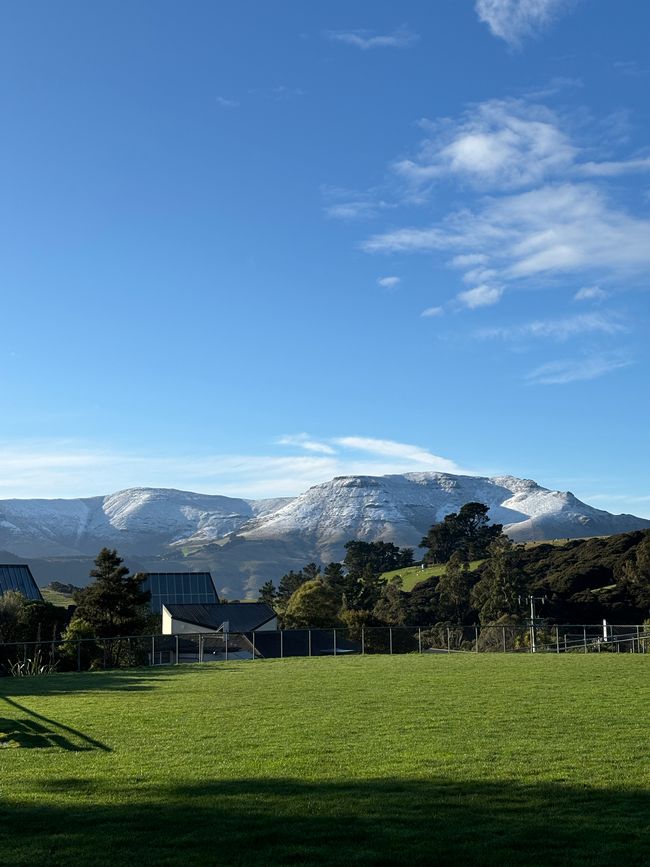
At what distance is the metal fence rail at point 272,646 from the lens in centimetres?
4272

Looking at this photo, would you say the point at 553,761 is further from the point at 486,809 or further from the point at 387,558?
the point at 387,558

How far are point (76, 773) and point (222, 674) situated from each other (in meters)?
23.2

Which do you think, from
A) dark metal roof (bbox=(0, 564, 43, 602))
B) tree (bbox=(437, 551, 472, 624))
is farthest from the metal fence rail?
tree (bbox=(437, 551, 472, 624))

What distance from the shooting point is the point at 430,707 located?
1884cm

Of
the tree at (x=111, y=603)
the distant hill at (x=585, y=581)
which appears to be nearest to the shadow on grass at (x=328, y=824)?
the tree at (x=111, y=603)

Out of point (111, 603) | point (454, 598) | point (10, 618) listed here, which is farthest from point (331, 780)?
point (454, 598)

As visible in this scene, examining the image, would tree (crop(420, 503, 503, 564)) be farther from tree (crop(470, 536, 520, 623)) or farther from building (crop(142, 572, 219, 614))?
building (crop(142, 572, 219, 614))

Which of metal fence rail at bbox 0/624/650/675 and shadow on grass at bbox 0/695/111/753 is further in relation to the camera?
metal fence rail at bbox 0/624/650/675

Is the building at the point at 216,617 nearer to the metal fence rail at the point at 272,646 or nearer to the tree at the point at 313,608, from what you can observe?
the tree at the point at 313,608

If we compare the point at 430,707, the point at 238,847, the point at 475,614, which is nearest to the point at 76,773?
the point at 238,847

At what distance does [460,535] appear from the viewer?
152 m

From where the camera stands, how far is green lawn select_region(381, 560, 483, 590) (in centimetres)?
13112

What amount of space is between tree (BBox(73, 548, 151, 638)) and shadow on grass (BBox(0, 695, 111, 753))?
3238 centimetres

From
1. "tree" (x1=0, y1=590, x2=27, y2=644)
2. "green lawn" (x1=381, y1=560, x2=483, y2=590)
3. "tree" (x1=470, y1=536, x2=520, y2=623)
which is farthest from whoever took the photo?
"green lawn" (x1=381, y1=560, x2=483, y2=590)
